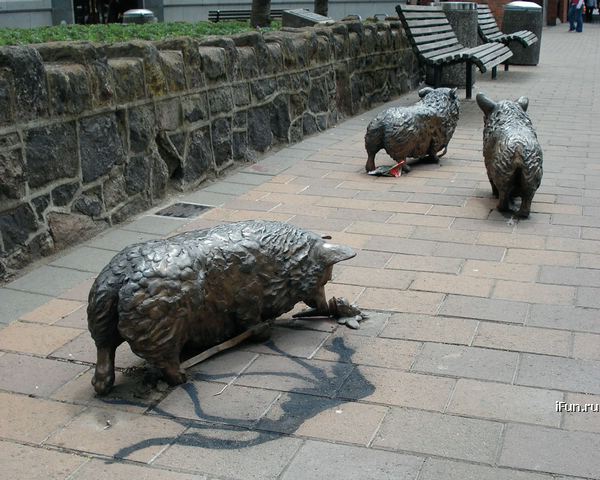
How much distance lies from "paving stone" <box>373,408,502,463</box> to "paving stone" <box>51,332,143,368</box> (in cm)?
136

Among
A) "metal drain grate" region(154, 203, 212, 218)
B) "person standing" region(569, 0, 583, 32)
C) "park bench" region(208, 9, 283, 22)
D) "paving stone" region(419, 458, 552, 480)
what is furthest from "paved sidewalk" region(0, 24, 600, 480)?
"person standing" region(569, 0, 583, 32)

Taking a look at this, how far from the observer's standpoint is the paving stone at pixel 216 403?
3594mm

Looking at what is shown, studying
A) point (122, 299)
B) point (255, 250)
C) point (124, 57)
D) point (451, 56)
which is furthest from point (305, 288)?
point (451, 56)

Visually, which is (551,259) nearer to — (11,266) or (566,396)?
(566,396)

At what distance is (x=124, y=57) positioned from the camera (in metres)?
6.89

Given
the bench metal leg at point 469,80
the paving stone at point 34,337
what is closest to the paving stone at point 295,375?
the paving stone at point 34,337

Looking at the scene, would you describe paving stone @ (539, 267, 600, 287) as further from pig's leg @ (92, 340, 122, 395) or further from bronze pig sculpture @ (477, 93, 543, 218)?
pig's leg @ (92, 340, 122, 395)

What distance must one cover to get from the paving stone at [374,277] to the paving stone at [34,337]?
1.72 metres

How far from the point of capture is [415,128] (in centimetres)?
814

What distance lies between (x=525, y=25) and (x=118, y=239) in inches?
600

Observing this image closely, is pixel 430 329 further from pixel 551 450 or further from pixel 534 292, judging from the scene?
pixel 551 450

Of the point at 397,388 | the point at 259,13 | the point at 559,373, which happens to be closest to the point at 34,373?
the point at 397,388

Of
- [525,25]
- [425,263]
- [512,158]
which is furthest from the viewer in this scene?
[525,25]

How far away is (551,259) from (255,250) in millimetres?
2462
